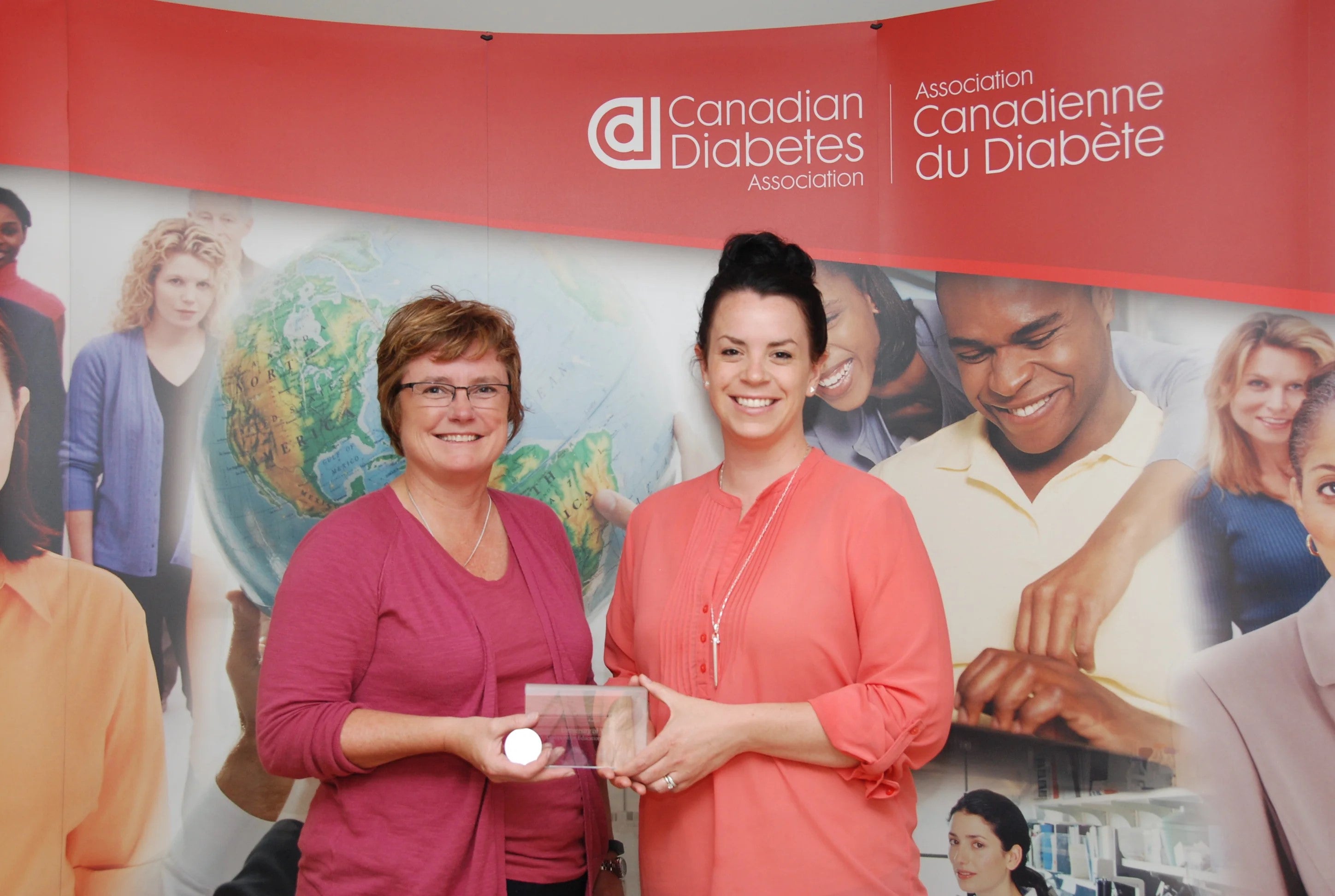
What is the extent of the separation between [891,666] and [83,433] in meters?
2.47

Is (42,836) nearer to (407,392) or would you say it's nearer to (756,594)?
(407,392)

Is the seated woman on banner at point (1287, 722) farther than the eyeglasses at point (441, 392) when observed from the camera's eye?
Yes

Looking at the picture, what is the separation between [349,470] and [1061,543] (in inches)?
87.6

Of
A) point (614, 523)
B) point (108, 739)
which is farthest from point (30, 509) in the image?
point (614, 523)

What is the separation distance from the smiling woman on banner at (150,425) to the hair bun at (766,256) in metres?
1.83

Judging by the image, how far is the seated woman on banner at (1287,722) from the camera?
2625mm

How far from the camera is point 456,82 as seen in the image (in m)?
3.28

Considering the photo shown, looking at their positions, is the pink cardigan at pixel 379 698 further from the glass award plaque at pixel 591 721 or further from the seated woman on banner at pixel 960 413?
the seated woman on banner at pixel 960 413

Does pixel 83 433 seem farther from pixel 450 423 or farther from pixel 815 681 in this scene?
pixel 815 681

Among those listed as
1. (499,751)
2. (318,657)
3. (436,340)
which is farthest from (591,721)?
(436,340)

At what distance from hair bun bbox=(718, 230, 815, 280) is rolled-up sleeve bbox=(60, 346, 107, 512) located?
2035 mm

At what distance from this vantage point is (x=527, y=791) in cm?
212

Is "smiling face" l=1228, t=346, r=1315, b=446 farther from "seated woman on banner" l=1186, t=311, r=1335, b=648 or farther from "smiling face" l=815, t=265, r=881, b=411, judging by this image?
"smiling face" l=815, t=265, r=881, b=411

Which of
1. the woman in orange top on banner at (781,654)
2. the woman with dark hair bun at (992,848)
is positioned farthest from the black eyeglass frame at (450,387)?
the woman with dark hair bun at (992,848)
